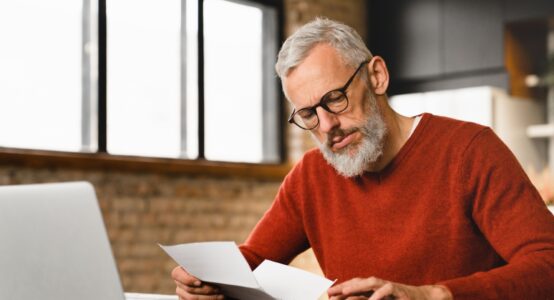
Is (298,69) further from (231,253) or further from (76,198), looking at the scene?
(76,198)

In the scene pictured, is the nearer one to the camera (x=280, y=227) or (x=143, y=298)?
(x=143, y=298)

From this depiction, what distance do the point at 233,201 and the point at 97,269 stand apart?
3.64 metres

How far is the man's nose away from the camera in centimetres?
174

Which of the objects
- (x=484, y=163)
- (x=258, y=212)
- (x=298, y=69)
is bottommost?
(x=258, y=212)

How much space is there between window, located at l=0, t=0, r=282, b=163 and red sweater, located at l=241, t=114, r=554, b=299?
220 cm

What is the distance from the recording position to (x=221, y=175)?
4734 mm

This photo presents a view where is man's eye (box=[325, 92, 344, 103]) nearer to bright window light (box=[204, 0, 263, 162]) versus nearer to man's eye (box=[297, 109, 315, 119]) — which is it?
man's eye (box=[297, 109, 315, 119])

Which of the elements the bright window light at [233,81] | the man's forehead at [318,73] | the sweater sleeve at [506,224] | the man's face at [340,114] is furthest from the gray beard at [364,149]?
the bright window light at [233,81]

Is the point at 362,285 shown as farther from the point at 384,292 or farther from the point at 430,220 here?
the point at 430,220

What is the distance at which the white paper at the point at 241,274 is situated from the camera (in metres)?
1.48

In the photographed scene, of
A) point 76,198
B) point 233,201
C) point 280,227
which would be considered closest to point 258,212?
point 233,201

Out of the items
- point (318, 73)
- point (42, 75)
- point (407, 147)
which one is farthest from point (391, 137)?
point (42, 75)

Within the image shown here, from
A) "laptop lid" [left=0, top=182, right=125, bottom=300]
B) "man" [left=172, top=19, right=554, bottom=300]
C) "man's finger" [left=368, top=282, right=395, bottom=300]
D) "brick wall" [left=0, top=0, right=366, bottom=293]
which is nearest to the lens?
"laptop lid" [left=0, top=182, right=125, bottom=300]

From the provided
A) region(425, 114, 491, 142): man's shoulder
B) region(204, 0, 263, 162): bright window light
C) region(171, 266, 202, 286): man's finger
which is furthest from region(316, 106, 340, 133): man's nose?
region(204, 0, 263, 162): bright window light
